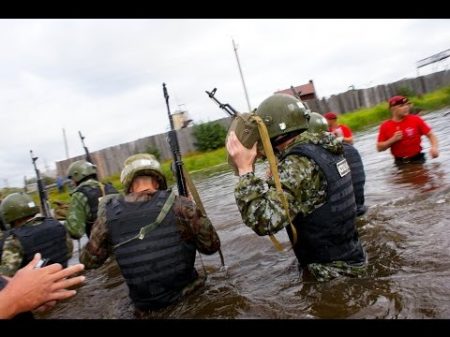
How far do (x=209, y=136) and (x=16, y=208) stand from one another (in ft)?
78.5

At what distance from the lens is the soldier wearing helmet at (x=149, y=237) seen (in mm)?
3398

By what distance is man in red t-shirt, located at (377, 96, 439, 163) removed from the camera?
722cm

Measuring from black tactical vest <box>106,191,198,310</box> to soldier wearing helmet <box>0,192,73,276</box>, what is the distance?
1.77 metres

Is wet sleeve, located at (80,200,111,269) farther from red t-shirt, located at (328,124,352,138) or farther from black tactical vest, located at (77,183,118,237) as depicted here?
red t-shirt, located at (328,124,352,138)

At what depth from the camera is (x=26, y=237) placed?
4.66 metres

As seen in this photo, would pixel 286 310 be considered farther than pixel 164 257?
No

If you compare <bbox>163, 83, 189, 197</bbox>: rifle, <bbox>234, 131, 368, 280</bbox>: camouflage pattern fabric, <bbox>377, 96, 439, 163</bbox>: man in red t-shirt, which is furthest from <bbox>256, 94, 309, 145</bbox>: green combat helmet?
<bbox>377, 96, 439, 163</bbox>: man in red t-shirt

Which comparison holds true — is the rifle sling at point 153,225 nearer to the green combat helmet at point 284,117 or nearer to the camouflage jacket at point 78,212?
the green combat helmet at point 284,117

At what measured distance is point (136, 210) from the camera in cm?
341

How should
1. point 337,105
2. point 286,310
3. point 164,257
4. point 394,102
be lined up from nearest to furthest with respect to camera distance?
point 286,310, point 164,257, point 394,102, point 337,105
